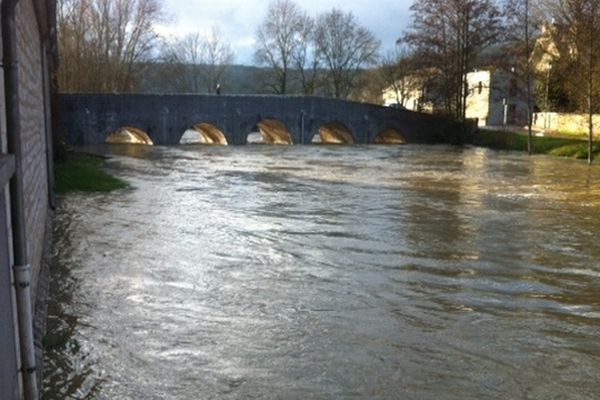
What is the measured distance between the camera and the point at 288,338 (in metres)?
6.85

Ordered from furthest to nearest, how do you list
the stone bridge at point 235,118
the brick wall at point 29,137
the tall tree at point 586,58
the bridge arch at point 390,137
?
1. the bridge arch at point 390,137
2. the stone bridge at point 235,118
3. the tall tree at point 586,58
4. the brick wall at point 29,137

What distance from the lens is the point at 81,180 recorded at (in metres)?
19.2

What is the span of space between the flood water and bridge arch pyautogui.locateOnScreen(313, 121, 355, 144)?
33.3 metres

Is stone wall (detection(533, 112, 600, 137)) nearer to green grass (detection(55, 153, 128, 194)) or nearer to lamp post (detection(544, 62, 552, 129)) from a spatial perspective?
lamp post (detection(544, 62, 552, 129))

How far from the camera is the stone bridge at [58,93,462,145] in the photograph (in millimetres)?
41750

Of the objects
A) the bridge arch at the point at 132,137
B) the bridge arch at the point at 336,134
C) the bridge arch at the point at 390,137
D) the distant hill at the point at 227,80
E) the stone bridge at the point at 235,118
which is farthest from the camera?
the distant hill at the point at 227,80

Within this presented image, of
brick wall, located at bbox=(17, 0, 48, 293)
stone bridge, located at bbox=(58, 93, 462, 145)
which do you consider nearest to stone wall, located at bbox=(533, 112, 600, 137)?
stone bridge, located at bbox=(58, 93, 462, 145)

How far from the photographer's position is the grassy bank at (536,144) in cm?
3525

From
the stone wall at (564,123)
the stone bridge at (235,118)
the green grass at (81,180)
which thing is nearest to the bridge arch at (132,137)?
the stone bridge at (235,118)

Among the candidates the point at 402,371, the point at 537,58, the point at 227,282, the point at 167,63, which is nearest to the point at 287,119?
the point at 537,58

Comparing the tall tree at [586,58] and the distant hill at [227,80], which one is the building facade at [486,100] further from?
the distant hill at [227,80]

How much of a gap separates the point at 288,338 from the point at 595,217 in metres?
10.6

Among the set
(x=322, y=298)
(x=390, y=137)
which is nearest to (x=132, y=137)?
(x=390, y=137)

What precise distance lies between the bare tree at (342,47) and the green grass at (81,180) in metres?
51.2
